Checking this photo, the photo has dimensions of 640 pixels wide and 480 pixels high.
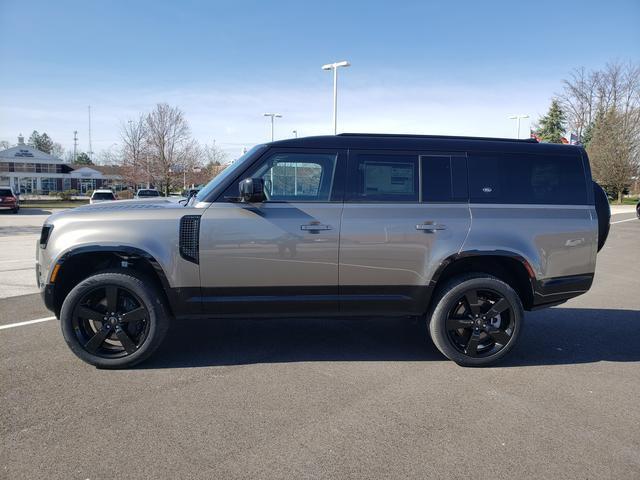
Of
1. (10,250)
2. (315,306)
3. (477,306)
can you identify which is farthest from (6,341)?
(10,250)

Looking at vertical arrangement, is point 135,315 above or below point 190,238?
below

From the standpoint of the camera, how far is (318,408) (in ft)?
11.6

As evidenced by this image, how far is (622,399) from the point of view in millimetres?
3789

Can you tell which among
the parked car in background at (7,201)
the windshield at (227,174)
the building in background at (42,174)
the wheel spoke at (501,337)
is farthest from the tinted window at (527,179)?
the building in background at (42,174)

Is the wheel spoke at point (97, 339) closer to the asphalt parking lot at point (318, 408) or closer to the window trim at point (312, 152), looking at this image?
the asphalt parking lot at point (318, 408)

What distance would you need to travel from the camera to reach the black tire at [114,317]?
4.14m

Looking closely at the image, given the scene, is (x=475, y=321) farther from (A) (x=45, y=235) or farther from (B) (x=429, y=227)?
(A) (x=45, y=235)

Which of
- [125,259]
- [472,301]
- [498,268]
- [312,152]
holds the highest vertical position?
[312,152]

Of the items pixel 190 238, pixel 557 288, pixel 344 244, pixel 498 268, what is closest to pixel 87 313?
pixel 190 238

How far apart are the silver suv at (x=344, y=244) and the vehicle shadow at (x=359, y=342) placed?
1.54 feet

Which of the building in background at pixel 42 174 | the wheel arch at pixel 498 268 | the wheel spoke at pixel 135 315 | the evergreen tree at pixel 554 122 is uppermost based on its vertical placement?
the evergreen tree at pixel 554 122

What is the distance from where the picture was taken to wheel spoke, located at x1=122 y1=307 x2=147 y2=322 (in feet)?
13.8

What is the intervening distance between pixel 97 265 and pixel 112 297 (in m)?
0.43

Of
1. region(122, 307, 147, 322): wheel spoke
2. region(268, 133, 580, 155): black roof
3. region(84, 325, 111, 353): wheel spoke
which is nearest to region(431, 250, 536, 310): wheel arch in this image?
region(268, 133, 580, 155): black roof
